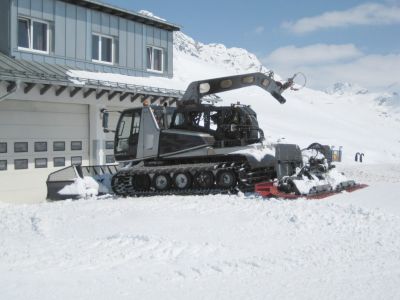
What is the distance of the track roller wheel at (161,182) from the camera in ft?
42.1

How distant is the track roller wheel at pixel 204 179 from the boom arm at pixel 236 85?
2.14 metres

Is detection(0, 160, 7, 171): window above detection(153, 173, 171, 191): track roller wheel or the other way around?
above

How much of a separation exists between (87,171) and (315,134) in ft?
127

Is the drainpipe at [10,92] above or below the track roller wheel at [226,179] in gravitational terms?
above

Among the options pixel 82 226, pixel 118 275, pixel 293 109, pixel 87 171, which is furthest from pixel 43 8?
pixel 293 109

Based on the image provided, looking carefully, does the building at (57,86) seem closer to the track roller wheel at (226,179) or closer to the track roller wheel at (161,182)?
the track roller wheel at (161,182)

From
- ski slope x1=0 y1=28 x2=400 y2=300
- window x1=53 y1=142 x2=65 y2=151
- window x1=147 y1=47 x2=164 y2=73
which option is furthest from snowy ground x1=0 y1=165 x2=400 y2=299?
window x1=147 y1=47 x2=164 y2=73

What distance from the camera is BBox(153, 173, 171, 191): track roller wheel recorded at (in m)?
12.8

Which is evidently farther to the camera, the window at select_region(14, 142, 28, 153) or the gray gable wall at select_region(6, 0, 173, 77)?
the gray gable wall at select_region(6, 0, 173, 77)

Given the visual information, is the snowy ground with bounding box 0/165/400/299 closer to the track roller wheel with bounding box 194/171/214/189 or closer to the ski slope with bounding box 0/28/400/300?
the ski slope with bounding box 0/28/400/300

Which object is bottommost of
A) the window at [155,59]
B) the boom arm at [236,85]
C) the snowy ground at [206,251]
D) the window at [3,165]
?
the snowy ground at [206,251]

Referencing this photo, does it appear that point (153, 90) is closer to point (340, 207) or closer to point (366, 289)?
point (340, 207)

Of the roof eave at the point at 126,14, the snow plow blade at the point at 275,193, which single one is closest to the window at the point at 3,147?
the roof eave at the point at 126,14

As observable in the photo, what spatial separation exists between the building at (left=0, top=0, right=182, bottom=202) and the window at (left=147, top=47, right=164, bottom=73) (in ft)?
3.16
